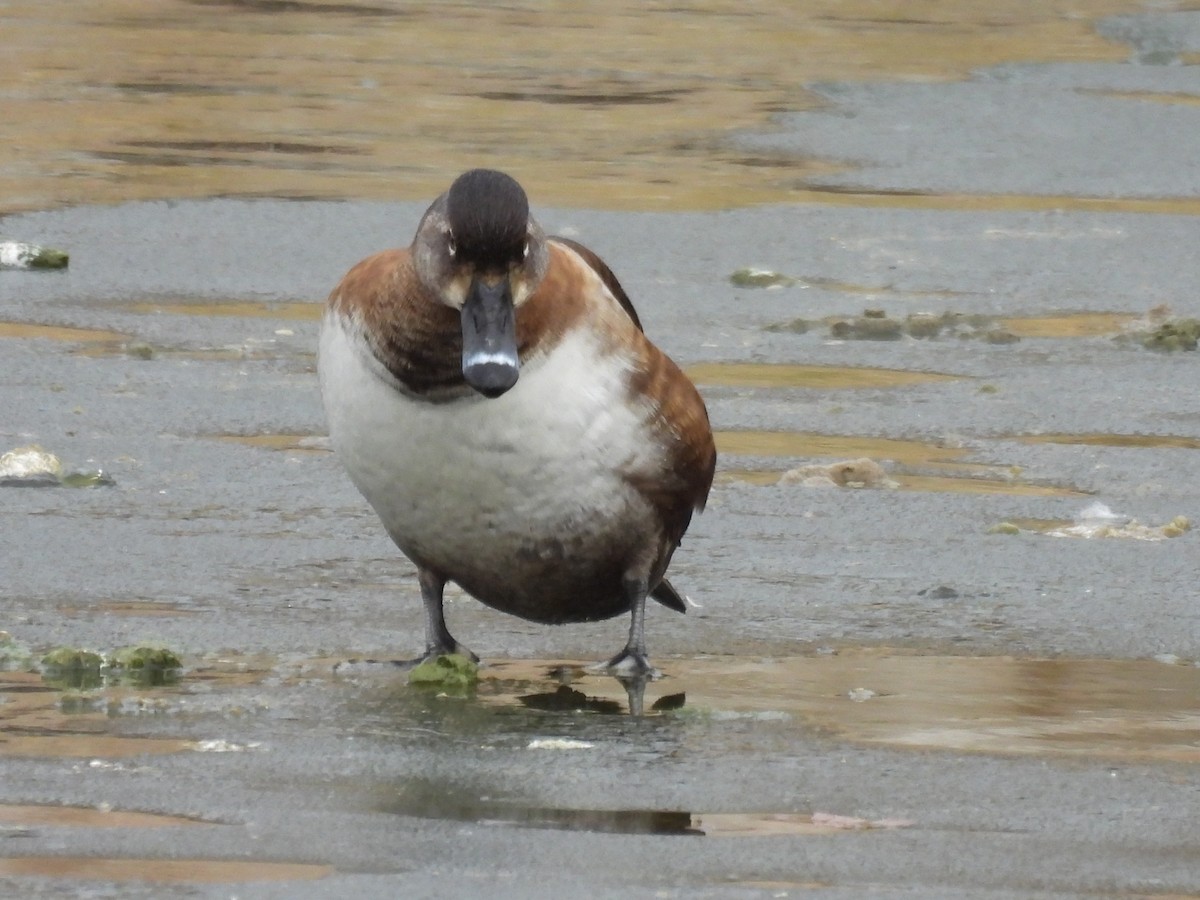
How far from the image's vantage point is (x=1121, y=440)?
760cm

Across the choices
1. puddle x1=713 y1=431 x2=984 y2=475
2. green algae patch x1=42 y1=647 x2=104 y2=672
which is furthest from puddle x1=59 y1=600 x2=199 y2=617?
puddle x1=713 y1=431 x2=984 y2=475

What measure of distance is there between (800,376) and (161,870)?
4850 millimetres

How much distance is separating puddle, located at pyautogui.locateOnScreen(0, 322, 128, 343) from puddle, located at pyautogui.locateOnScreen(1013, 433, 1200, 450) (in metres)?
2.95

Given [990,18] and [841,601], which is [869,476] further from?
[990,18]

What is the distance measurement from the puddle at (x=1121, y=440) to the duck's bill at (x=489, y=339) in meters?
3.12

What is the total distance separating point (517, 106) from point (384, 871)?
9.92 meters

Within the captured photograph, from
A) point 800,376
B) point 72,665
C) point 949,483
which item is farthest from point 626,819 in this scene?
point 800,376

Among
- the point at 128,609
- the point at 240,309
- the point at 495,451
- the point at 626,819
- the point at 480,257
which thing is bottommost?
the point at 240,309

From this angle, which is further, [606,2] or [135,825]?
[606,2]

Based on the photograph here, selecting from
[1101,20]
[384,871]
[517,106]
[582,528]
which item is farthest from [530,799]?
[1101,20]

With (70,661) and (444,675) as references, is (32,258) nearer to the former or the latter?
(70,661)

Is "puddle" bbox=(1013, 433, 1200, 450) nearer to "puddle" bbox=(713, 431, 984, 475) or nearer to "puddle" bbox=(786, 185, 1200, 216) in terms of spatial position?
"puddle" bbox=(713, 431, 984, 475)

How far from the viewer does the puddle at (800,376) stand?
8266 mm

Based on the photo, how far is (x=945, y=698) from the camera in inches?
198
